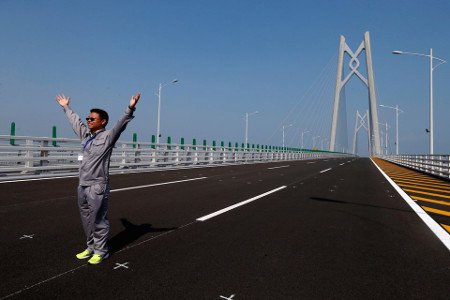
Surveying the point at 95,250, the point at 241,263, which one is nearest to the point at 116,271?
the point at 95,250

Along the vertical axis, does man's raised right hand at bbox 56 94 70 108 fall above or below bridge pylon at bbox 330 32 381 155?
below

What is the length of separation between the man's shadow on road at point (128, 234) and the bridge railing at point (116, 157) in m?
7.83

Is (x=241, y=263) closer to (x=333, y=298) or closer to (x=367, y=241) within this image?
(x=333, y=298)

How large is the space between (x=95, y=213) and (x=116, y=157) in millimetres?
12968

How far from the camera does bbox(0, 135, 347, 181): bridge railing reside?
11883mm

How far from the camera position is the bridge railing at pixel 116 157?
1188 cm

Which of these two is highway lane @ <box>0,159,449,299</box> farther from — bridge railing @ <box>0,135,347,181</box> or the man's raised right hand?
bridge railing @ <box>0,135,347,181</box>

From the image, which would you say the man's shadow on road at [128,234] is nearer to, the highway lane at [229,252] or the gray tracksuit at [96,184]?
the highway lane at [229,252]

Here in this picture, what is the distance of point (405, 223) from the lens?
6.14m

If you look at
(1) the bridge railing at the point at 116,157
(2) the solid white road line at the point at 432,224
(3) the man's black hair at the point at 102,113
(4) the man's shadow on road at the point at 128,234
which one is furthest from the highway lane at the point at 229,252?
(1) the bridge railing at the point at 116,157

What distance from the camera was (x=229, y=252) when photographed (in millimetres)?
4148

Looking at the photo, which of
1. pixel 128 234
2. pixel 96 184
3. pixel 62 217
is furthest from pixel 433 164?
pixel 96 184

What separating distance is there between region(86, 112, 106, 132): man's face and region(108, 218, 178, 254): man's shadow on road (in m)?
1.40

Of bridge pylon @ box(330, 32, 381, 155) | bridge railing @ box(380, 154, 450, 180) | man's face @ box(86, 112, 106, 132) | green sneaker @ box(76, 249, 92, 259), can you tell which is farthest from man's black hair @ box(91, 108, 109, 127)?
bridge pylon @ box(330, 32, 381, 155)
